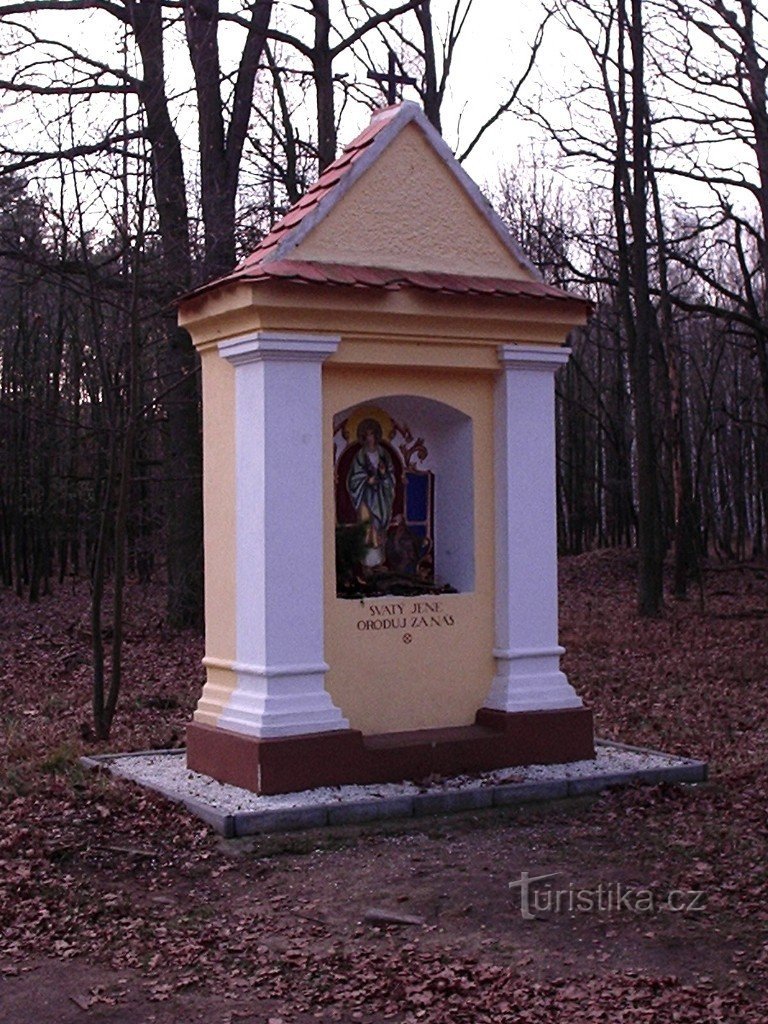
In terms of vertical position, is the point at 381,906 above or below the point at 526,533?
below

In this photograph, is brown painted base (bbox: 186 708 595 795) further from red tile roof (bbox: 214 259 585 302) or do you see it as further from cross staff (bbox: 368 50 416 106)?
cross staff (bbox: 368 50 416 106)

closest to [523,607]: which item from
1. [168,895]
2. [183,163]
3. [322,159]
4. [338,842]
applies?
[338,842]

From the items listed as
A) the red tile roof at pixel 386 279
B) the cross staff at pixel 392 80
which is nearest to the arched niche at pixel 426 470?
the red tile roof at pixel 386 279

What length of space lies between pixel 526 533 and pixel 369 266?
2.07 m

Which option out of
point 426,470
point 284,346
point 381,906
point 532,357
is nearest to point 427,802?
point 381,906

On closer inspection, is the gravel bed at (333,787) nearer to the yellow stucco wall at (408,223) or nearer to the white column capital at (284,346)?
the white column capital at (284,346)

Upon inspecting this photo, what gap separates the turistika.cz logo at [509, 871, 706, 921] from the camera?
6559mm

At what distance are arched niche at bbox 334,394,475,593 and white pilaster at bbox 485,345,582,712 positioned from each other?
0.23 m

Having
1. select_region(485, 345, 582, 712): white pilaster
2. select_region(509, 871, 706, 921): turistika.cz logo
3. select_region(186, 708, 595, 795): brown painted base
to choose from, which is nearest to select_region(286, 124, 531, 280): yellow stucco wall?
select_region(485, 345, 582, 712): white pilaster

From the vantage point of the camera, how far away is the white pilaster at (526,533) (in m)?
9.45

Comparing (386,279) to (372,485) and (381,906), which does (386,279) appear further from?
(381,906)

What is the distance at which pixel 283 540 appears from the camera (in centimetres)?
866

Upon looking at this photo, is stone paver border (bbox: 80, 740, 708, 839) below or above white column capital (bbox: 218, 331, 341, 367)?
below

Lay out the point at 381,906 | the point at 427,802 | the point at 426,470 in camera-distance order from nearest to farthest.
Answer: the point at 381,906
the point at 427,802
the point at 426,470
